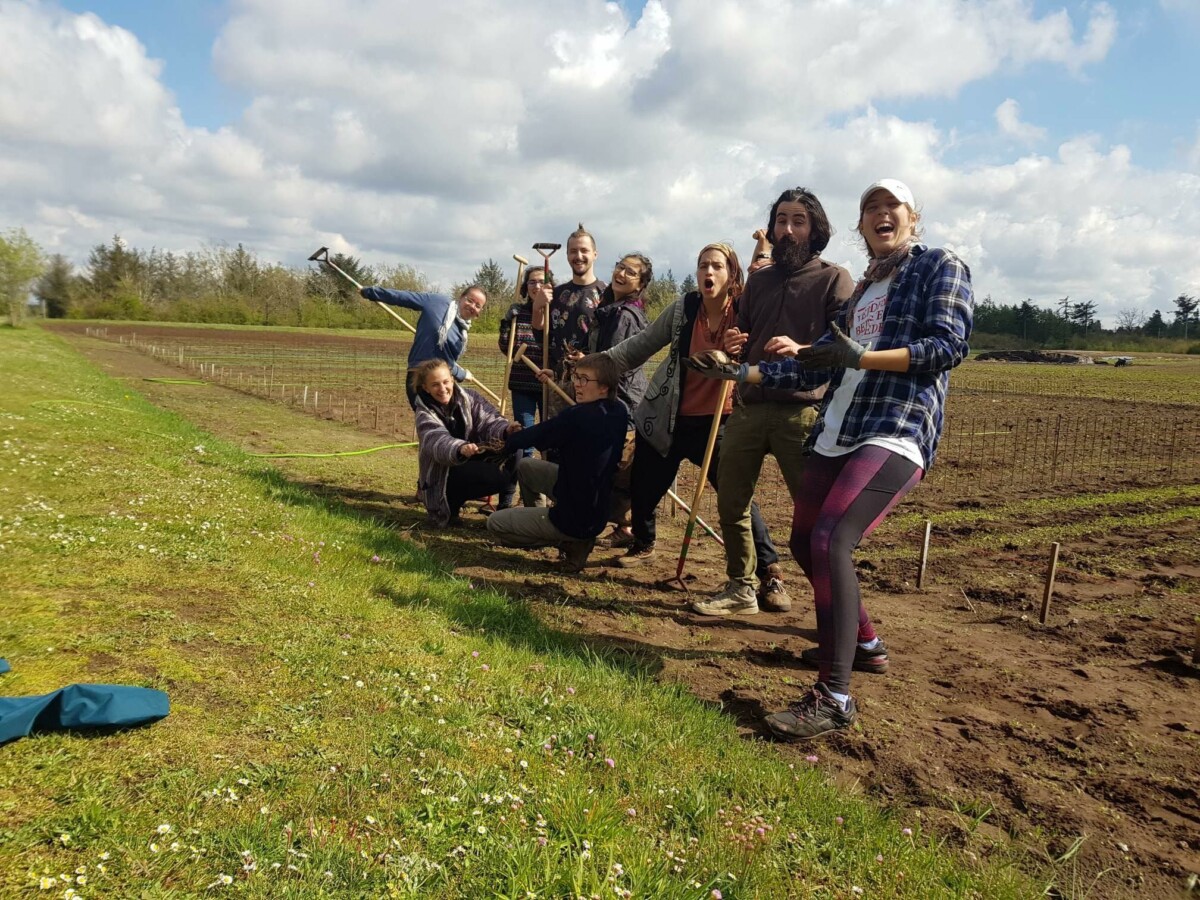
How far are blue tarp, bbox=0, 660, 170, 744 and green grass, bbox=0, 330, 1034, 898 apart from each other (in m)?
0.06

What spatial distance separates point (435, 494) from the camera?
6922 millimetres

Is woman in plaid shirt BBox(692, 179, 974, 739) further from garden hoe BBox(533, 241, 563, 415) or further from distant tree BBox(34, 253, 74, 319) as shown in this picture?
distant tree BBox(34, 253, 74, 319)

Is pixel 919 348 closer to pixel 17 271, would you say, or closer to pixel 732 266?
pixel 732 266

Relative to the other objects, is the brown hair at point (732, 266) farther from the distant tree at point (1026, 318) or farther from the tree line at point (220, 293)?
the distant tree at point (1026, 318)

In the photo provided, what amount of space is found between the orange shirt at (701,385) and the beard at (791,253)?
72 cm

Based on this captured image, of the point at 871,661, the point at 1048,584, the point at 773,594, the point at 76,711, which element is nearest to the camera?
the point at 76,711

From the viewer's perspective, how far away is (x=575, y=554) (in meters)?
6.04

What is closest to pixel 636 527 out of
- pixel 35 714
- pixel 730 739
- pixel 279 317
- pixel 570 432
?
Result: pixel 570 432

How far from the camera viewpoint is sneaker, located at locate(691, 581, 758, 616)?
520 centimetres

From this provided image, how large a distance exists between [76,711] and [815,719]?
2799 millimetres

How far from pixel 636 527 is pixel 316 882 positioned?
435cm

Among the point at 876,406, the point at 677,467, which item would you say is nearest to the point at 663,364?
the point at 677,467

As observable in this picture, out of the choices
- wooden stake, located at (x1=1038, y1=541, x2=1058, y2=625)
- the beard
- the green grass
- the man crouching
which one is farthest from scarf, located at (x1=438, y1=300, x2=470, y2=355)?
wooden stake, located at (x1=1038, y1=541, x2=1058, y2=625)

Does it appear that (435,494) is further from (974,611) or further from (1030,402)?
(1030,402)
